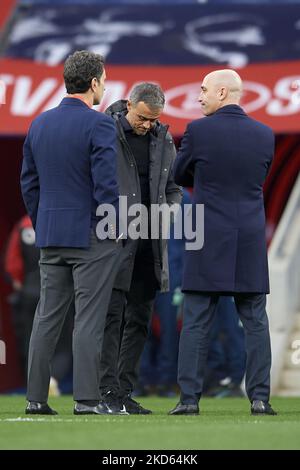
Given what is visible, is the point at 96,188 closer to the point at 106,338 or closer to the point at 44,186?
the point at 44,186

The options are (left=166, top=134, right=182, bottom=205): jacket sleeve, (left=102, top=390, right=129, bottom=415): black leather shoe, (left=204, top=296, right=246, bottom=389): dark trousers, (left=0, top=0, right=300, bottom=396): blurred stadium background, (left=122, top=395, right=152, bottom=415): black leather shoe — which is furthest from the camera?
(left=0, top=0, right=300, bottom=396): blurred stadium background

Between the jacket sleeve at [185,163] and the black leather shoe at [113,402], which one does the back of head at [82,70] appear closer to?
the jacket sleeve at [185,163]

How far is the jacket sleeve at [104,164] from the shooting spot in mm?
8234

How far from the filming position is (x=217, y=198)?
27.9 feet

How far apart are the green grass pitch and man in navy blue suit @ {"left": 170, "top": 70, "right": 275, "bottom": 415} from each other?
0.32 metres

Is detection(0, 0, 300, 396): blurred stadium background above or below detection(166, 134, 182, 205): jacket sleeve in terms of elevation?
above

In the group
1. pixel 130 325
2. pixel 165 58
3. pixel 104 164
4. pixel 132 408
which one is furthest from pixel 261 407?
pixel 165 58

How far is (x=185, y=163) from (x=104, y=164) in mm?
525

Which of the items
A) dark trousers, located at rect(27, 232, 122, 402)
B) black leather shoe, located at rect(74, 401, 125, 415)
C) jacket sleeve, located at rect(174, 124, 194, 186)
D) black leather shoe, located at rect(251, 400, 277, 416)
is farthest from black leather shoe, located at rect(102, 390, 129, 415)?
jacket sleeve, located at rect(174, 124, 194, 186)

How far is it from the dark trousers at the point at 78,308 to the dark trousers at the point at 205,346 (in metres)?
0.51

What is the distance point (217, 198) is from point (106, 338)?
1.05 meters

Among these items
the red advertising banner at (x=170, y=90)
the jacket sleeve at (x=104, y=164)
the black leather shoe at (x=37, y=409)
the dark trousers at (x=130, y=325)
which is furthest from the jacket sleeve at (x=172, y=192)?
the red advertising banner at (x=170, y=90)

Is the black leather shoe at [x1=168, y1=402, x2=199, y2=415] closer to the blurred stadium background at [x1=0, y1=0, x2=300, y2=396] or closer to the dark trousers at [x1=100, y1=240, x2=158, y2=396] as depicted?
the dark trousers at [x1=100, y1=240, x2=158, y2=396]

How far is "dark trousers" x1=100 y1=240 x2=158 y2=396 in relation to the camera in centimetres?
873
